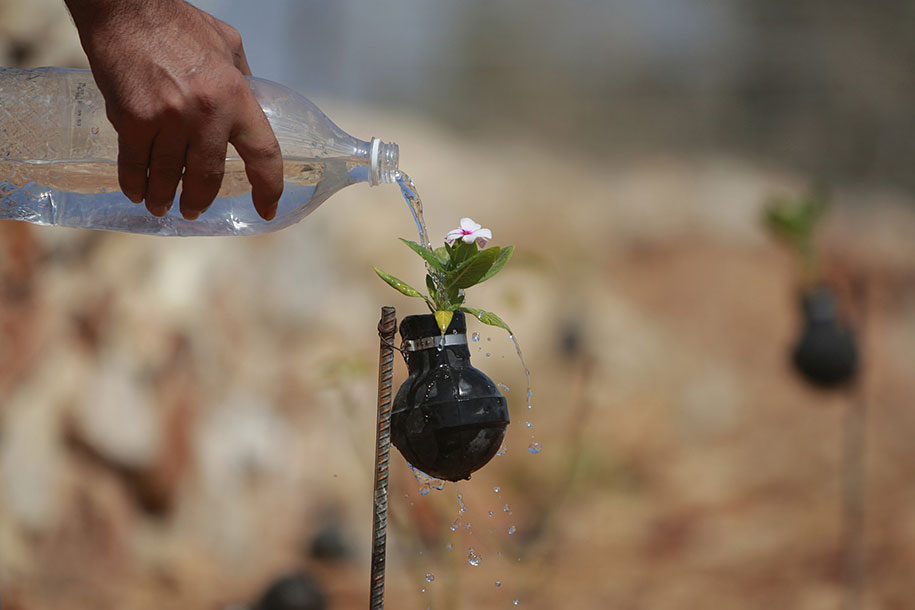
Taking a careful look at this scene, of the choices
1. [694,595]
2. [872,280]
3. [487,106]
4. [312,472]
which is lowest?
[694,595]

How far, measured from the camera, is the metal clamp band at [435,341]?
1.25 metres

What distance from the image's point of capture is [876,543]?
5.70 m

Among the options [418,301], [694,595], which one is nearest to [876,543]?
[694,595]

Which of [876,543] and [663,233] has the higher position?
[663,233]

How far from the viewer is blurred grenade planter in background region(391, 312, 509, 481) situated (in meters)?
1.21

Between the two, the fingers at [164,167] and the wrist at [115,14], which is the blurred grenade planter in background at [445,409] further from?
the wrist at [115,14]

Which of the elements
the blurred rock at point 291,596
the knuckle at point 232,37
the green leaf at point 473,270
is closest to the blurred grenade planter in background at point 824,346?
the blurred rock at point 291,596

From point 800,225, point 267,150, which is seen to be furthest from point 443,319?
point 800,225

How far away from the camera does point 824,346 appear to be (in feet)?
13.5

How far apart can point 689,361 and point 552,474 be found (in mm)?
2150

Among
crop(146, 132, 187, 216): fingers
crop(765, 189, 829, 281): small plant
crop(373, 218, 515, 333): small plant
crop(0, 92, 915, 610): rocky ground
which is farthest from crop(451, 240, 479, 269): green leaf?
crop(765, 189, 829, 281): small plant

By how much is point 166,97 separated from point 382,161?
0.40m

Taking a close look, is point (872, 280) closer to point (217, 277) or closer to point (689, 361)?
point (689, 361)

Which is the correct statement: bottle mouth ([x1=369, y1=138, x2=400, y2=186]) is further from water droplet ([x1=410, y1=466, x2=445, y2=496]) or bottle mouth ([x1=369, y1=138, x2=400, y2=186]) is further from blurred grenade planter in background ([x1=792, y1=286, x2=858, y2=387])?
blurred grenade planter in background ([x1=792, y1=286, x2=858, y2=387])
